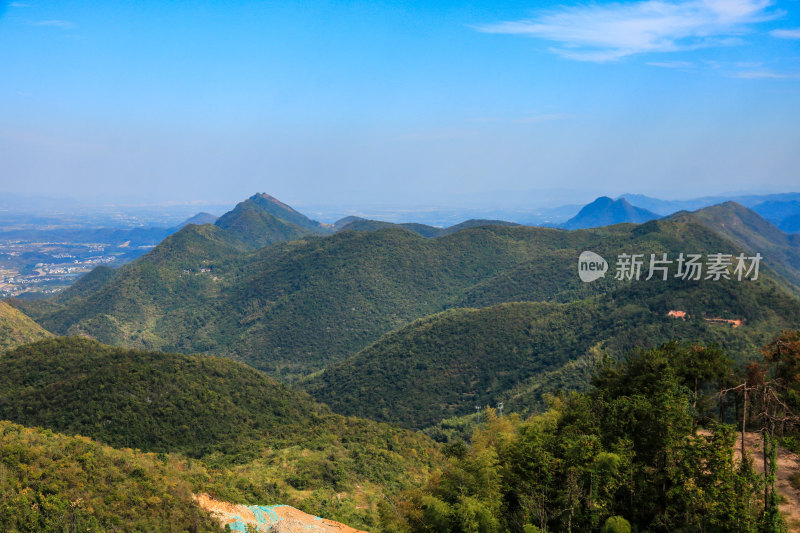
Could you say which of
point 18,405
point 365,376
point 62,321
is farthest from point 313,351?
point 18,405

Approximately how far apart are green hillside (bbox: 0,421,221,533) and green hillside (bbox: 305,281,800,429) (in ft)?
128

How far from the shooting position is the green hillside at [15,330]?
6347 cm

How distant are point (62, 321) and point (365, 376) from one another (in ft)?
246

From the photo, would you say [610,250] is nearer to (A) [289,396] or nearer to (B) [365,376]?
(B) [365,376]

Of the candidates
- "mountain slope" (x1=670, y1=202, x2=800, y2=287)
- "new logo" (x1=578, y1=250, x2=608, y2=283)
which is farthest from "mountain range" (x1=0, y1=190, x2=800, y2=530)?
"mountain slope" (x1=670, y1=202, x2=800, y2=287)

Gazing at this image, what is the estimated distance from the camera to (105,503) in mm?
20172

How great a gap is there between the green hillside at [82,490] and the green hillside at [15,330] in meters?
51.9

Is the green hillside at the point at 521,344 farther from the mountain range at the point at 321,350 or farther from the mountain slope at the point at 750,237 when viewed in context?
the mountain slope at the point at 750,237

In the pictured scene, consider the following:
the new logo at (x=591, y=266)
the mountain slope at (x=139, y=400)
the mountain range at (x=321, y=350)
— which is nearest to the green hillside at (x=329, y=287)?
the mountain range at (x=321, y=350)

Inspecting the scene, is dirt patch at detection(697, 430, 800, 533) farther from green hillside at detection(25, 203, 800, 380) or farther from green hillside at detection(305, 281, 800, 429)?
green hillside at detection(25, 203, 800, 380)

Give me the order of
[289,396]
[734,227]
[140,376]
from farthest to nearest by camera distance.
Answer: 1. [734,227]
2. [289,396]
3. [140,376]

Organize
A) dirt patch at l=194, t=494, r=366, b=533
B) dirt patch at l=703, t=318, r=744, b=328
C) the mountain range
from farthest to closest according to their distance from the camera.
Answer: dirt patch at l=703, t=318, r=744, b=328 < the mountain range < dirt patch at l=194, t=494, r=366, b=533

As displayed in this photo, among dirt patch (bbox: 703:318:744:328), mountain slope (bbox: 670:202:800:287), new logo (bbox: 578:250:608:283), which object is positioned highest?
mountain slope (bbox: 670:202:800:287)

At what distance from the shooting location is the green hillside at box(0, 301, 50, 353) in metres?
63.5
